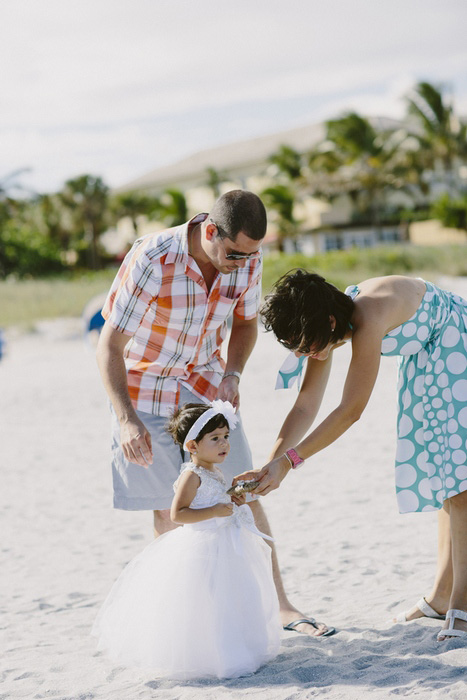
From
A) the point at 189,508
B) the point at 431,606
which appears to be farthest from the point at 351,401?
the point at 431,606

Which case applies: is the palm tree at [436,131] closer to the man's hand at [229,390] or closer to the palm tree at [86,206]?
the palm tree at [86,206]

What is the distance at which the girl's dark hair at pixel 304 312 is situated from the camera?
3.25 meters

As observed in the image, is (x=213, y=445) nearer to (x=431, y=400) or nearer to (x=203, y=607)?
(x=203, y=607)

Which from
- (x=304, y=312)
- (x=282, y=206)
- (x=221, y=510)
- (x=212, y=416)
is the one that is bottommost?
(x=221, y=510)

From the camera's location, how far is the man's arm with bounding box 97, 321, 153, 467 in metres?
3.49

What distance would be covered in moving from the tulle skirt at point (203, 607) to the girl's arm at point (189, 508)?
2.0 inches

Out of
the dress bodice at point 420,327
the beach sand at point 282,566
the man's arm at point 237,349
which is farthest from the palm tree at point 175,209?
the dress bodice at point 420,327

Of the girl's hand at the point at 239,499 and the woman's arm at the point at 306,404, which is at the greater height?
the woman's arm at the point at 306,404

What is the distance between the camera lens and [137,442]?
137 inches

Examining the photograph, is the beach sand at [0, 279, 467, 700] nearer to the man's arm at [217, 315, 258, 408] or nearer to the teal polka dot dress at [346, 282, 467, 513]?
the man's arm at [217, 315, 258, 408]

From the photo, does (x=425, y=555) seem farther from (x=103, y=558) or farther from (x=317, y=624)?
(x=103, y=558)

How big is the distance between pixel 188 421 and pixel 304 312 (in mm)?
673

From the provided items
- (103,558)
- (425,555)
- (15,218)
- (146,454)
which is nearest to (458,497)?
(146,454)

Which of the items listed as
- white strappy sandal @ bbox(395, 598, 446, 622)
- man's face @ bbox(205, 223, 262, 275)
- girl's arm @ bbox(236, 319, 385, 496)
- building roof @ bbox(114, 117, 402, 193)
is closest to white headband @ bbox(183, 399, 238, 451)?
girl's arm @ bbox(236, 319, 385, 496)
